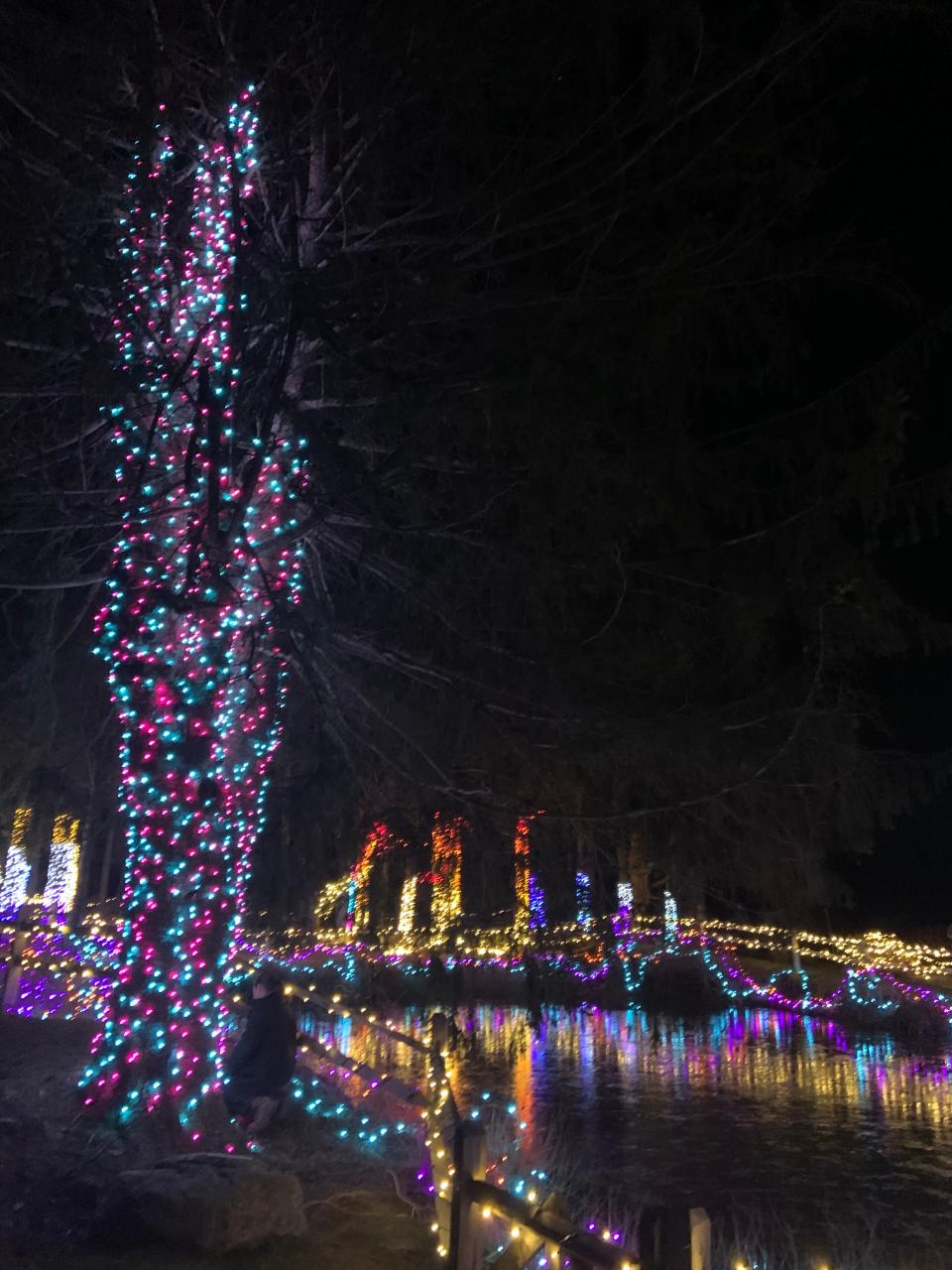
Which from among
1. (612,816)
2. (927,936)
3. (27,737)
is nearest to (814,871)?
(612,816)

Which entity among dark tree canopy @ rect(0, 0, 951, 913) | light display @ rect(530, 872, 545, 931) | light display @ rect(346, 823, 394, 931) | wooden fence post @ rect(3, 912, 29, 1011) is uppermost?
dark tree canopy @ rect(0, 0, 951, 913)

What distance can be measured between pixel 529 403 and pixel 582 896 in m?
4.57

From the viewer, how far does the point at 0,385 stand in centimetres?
832

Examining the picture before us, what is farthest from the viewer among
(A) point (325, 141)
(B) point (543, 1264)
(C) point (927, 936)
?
(C) point (927, 936)

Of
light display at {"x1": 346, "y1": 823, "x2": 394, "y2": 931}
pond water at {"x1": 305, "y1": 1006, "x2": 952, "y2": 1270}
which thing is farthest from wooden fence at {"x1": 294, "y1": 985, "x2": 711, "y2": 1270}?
light display at {"x1": 346, "y1": 823, "x2": 394, "y2": 931}

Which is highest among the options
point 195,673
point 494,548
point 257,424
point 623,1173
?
point 257,424

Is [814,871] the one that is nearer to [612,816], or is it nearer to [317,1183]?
[612,816]

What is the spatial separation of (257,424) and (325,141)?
2545 mm

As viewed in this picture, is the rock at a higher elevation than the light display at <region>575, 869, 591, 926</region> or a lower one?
lower

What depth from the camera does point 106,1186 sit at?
5.84 m

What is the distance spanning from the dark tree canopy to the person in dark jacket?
7.70ft

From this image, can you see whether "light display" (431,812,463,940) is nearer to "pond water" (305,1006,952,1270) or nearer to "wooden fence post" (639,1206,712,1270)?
"pond water" (305,1006,952,1270)

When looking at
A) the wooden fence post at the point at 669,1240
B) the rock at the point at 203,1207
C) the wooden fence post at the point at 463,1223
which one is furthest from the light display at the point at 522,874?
the wooden fence post at the point at 669,1240

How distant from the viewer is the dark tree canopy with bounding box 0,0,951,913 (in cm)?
866
